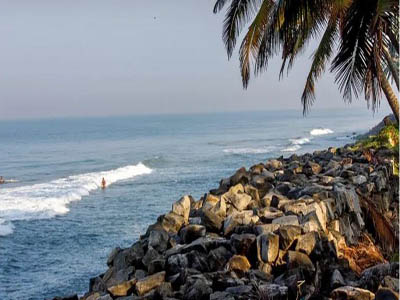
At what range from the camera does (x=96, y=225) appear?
797 inches

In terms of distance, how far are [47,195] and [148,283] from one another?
25575 millimetres

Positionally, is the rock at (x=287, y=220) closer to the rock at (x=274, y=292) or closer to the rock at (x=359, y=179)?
the rock at (x=274, y=292)

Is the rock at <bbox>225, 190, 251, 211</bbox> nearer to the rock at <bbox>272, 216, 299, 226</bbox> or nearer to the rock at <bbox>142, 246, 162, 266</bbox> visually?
the rock at <bbox>272, 216, 299, 226</bbox>

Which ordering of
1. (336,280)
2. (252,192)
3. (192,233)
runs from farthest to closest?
(252,192) < (192,233) < (336,280)

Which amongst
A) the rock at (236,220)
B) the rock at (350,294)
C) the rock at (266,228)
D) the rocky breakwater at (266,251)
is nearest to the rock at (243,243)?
the rocky breakwater at (266,251)

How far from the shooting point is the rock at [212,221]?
7895 mm

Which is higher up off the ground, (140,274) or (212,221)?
(212,221)

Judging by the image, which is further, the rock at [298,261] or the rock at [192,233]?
the rock at [192,233]

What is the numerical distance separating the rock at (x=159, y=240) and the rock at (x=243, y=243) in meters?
1.18

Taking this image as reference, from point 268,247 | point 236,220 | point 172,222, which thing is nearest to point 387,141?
point 172,222

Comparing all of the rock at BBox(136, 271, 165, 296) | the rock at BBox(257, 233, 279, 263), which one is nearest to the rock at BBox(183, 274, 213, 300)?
the rock at BBox(136, 271, 165, 296)

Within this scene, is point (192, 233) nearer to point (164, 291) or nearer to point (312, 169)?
point (164, 291)

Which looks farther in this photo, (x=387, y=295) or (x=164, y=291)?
(x=164, y=291)

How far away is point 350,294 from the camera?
5.08 m
